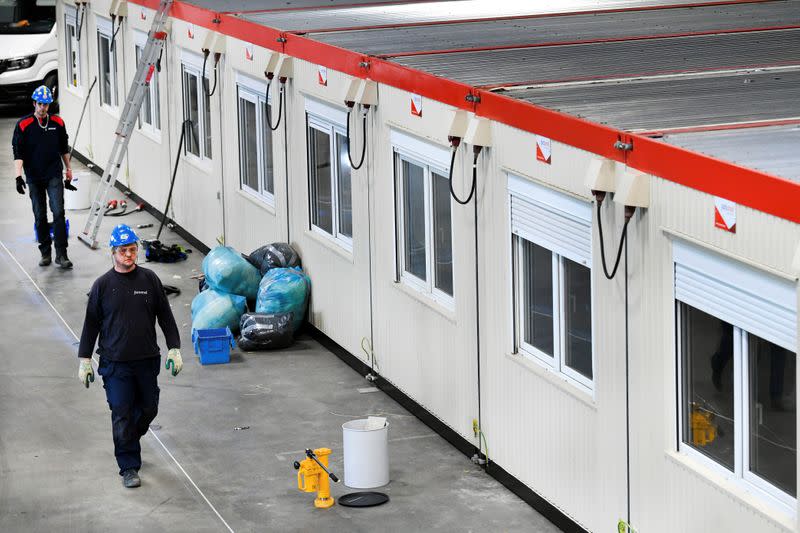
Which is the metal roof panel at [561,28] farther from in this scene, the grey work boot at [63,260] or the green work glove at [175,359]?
the grey work boot at [63,260]

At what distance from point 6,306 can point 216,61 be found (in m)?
3.47

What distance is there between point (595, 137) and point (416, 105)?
287cm

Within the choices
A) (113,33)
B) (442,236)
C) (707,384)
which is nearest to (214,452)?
(442,236)

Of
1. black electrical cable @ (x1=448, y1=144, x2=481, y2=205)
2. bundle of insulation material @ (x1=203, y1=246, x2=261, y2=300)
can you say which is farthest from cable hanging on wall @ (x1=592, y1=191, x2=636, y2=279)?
bundle of insulation material @ (x1=203, y1=246, x2=261, y2=300)

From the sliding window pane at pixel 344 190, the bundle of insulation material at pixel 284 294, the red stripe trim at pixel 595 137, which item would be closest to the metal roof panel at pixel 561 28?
the red stripe trim at pixel 595 137

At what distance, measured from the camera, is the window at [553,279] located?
28.2 feet

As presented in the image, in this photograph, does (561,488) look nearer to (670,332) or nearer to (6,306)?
(670,332)

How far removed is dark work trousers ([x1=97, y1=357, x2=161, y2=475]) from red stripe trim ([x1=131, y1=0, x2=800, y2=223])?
9.14ft

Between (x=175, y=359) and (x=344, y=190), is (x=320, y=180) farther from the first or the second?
(x=175, y=359)

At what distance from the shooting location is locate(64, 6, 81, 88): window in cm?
2341

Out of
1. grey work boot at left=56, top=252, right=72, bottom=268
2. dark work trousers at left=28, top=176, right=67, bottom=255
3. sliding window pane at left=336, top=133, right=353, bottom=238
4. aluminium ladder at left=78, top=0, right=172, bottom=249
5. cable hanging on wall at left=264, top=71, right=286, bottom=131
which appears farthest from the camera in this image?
aluminium ladder at left=78, top=0, right=172, bottom=249

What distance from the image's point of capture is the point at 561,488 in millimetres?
8844

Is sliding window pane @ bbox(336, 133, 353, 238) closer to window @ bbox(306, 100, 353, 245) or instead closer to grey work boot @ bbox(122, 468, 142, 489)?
window @ bbox(306, 100, 353, 245)

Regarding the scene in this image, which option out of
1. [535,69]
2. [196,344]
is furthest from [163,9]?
[535,69]
